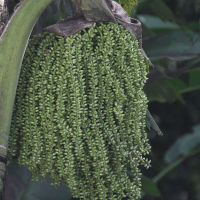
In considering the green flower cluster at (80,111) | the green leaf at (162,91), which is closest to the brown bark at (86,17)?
the green flower cluster at (80,111)

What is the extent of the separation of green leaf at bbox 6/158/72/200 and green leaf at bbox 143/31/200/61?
1.23 m

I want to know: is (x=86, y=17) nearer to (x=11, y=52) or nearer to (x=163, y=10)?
(x=11, y=52)

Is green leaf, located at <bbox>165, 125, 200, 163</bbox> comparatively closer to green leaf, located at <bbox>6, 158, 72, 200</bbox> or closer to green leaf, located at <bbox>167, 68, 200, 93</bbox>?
green leaf, located at <bbox>167, 68, 200, 93</bbox>

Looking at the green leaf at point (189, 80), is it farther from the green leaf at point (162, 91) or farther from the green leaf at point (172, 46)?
the green leaf at point (172, 46)

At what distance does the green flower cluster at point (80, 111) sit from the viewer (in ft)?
3.15

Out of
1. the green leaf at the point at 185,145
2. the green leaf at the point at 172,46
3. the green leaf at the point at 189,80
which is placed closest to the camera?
the green leaf at the point at 172,46

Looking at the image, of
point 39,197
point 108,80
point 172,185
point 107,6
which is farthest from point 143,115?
point 172,185

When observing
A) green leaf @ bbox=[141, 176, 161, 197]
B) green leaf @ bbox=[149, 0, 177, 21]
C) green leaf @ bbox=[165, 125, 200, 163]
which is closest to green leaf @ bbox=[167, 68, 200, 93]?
green leaf @ bbox=[149, 0, 177, 21]

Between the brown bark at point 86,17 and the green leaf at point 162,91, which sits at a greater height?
the brown bark at point 86,17

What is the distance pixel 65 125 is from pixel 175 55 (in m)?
1.62

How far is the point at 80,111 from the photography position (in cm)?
95

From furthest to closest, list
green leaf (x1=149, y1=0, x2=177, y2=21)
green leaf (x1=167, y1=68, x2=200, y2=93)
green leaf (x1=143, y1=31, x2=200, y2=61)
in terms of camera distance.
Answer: green leaf (x1=167, y1=68, x2=200, y2=93) < green leaf (x1=149, y1=0, x2=177, y2=21) < green leaf (x1=143, y1=31, x2=200, y2=61)

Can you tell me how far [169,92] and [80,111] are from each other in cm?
202

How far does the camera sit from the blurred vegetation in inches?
78.3
